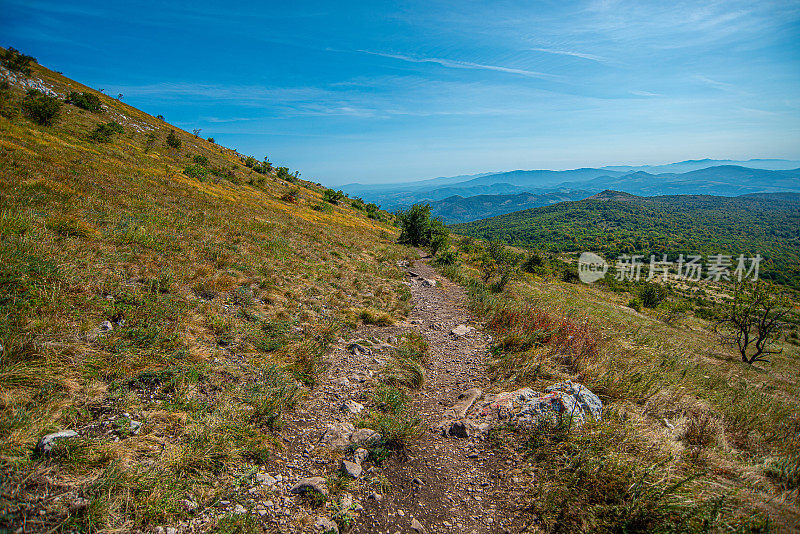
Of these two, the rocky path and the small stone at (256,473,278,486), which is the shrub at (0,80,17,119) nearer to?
the small stone at (256,473,278,486)

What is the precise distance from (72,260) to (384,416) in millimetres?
7555

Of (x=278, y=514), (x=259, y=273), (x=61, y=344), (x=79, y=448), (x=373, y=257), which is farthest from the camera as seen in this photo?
(x=373, y=257)

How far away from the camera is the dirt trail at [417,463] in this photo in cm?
394

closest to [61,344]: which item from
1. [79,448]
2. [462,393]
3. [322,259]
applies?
[79,448]

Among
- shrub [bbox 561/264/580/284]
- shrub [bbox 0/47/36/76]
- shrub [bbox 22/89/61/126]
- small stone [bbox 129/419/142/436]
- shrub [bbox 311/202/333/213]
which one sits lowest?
shrub [bbox 561/264/580/284]

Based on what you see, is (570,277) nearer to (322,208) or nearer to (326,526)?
(322,208)

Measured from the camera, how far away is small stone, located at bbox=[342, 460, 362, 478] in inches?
171

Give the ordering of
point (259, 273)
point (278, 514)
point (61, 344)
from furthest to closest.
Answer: point (259, 273), point (61, 344), point (278, 514)

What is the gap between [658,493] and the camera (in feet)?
12.5

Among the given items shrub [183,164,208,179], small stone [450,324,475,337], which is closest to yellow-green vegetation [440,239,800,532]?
small stone [450,324,475,337]

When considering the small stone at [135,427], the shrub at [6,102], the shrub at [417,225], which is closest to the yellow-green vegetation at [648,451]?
the small stone at [135,427]

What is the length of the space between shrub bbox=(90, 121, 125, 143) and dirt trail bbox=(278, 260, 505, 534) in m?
33.1

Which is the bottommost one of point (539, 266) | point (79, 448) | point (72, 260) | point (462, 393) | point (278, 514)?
point (539, 266)

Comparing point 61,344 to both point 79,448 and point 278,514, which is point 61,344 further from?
point 278,514
